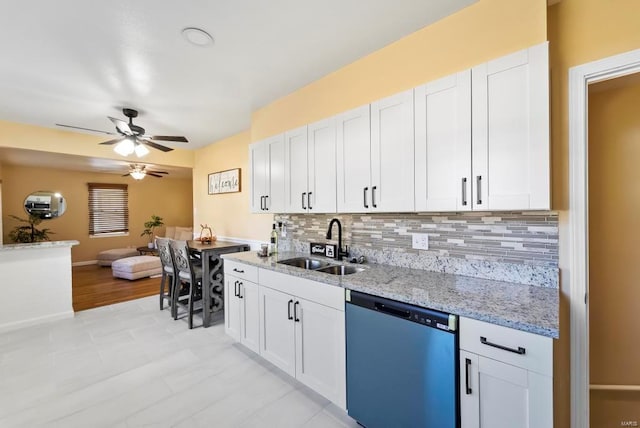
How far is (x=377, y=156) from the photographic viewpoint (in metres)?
1.95

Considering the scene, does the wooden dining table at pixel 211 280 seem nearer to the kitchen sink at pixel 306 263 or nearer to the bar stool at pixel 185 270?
the bar stool at pixel 185 270

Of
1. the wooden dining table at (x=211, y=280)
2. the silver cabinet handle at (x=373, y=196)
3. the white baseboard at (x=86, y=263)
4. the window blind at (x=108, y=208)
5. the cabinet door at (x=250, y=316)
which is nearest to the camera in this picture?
the silver cabinet handle at (x=373, y=196)

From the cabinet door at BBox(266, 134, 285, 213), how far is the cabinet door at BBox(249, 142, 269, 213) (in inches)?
2.8

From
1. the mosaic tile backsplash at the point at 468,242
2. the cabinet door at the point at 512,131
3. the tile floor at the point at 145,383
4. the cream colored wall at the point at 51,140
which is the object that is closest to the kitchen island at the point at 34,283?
the tile floor at the point at 145,383

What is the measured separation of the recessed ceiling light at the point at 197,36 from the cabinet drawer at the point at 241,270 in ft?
5.84

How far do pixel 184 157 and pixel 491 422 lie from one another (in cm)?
537

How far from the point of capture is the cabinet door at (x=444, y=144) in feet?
5.09

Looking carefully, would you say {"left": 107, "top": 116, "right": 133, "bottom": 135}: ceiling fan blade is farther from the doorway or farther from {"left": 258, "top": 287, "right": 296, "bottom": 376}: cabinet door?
the doorway

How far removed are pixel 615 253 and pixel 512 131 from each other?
1.42m

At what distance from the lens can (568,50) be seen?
146cm

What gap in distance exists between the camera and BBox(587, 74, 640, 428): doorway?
187 centimetres

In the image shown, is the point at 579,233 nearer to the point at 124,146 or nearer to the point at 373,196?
the point at 373,196

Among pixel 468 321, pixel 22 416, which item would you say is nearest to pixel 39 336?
pixel 22 416

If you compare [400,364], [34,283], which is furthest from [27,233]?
[400,364]
